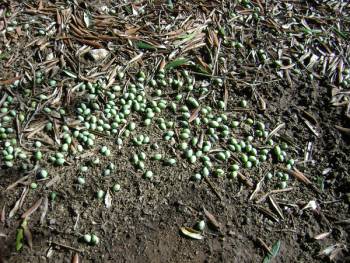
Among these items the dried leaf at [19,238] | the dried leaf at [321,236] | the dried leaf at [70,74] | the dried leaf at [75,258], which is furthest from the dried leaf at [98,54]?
the dried leaf at [321,236]

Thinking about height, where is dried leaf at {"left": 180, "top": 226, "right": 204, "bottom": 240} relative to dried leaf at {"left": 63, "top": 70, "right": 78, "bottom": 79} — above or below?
below

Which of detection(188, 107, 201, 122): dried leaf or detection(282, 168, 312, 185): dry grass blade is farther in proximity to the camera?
detection(188, 107, 201, 122): dried leaf

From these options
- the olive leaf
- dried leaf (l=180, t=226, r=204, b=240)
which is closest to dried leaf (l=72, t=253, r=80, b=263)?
dried leaf (l=180, t=226, r=204, b=240)

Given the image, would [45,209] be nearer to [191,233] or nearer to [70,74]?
[191,233]

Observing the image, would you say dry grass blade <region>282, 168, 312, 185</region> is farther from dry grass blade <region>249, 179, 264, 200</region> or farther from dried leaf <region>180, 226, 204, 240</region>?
dried leaf <region>180, 226, 204, 240</region>

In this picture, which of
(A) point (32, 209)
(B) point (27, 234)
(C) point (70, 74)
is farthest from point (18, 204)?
(C) point (70, 74)

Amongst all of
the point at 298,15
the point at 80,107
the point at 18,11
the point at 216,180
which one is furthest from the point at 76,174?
the point at 298,15
